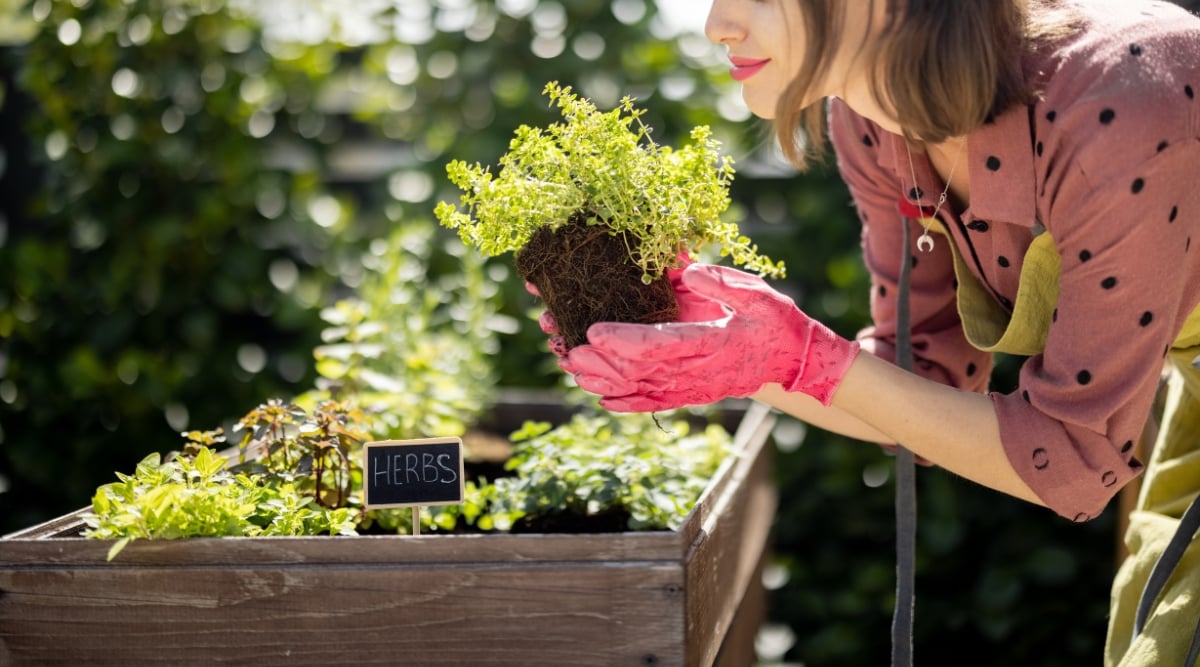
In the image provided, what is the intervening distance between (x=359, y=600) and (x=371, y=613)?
0.02 meters

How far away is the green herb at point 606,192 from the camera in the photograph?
45.6 inches

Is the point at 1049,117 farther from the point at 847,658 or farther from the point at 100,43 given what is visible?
the point at 100,43

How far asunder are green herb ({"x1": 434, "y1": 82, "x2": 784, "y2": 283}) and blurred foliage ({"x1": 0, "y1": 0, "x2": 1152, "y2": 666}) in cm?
117

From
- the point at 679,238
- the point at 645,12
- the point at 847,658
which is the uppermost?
the point at 645,12

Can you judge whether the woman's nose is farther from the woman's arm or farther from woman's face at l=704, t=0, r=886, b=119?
the woman's arm

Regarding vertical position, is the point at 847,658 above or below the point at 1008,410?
below

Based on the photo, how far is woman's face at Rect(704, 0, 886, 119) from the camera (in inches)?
42.4

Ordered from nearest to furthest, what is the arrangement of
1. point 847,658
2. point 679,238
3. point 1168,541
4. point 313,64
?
point 679,238, point 1168,541, point 847,658, point 313,64

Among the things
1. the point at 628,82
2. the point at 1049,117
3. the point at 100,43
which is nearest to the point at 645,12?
the point at 628,82

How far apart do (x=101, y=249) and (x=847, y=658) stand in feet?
6.22

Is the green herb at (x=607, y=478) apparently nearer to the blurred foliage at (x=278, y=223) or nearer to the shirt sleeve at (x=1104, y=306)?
the shirt sleeve at (x=1104, y=306)

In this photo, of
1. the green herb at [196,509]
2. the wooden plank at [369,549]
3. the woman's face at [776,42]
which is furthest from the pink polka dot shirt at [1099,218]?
the green herb at [196,509]

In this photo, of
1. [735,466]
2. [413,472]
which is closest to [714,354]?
[413,472]

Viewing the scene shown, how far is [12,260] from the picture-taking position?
254cm
